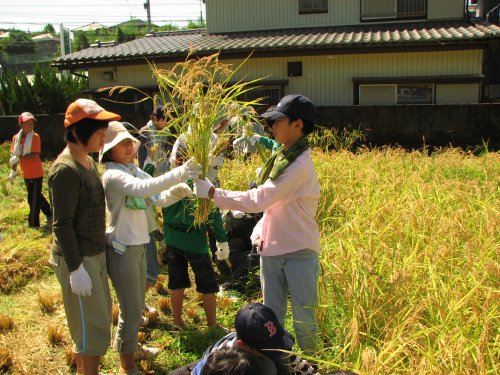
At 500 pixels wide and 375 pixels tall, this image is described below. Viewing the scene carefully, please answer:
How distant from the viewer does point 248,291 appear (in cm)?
414

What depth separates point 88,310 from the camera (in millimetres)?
2553

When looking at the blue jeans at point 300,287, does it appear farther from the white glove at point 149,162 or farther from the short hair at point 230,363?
the white glove at point 149,162

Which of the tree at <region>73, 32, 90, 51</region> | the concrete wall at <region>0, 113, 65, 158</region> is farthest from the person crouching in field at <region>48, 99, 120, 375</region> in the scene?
the tree at <region>73, 32, 90, 51</region>

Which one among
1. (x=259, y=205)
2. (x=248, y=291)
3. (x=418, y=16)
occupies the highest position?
(x=418, y=16)

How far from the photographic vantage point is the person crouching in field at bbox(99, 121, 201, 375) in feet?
8.95

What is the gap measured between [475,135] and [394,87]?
7.63 ft

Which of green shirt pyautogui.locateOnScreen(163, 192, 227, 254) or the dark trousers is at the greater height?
green shirt pyautogui.locateOnScreen(163, 192, 227, 254)

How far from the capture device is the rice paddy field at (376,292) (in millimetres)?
2236

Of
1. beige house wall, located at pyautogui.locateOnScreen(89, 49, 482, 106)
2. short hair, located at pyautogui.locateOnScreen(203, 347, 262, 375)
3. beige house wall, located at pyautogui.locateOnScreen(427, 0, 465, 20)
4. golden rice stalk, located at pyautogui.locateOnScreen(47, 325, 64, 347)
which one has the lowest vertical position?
golden rice stalk, located at pyautogui.locateOnScreen(47, 325, 64, 347)

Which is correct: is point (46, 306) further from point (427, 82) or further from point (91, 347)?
point (427, 82)

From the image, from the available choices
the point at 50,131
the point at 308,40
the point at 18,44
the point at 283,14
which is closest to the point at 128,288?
the point at 308,40

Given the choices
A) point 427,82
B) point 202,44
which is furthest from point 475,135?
point 202,44

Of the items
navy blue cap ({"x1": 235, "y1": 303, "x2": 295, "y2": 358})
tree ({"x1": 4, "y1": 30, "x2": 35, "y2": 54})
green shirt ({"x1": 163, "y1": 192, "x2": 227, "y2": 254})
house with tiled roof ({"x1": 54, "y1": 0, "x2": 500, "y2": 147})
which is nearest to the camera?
navy blue cap ({"x1": 235, "y1": 303, "x2": 295, "y2": 358})

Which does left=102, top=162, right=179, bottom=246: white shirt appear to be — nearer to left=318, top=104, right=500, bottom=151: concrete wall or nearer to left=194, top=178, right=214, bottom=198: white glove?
left=194, top=178, right=214, bottom=198: white glove
